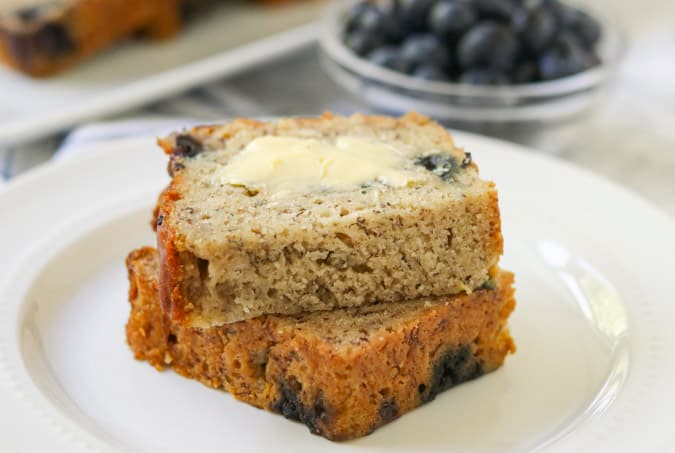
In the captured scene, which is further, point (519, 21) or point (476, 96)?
point (519, 21)

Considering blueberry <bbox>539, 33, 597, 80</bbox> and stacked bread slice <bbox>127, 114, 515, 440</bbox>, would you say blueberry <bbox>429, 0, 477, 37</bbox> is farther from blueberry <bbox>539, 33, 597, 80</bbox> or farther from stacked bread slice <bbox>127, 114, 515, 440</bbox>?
stacked bread slice <bbox>127, 114, 515, 440</bbox>

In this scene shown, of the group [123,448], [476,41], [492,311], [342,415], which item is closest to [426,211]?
[492,311]

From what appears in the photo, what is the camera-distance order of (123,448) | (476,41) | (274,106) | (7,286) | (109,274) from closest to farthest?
(123,448)
(7,286)
(109,274)
(476,41)
(274,106)

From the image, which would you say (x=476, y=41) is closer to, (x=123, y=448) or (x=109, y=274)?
(x=109, y=274)

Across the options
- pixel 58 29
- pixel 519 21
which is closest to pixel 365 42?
pixel 519 21

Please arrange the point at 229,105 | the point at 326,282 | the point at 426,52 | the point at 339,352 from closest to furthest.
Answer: the point at 339,352 → the point at 326,282 → the point at 426,52 → the point at 229,105

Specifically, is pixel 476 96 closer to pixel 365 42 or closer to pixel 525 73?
pixel 525 73

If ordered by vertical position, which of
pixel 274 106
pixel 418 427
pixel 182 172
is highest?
pixel 182 172
